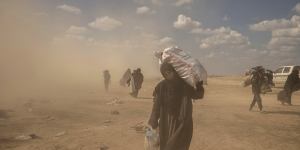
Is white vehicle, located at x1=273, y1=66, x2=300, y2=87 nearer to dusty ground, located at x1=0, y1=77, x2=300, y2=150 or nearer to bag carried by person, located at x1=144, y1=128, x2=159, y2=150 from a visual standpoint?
dusty ground, located at x1=0, y1=77, x2=300, y2=150

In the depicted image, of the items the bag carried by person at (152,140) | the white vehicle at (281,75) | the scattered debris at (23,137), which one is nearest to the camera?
the bag carried by person at (152,140)

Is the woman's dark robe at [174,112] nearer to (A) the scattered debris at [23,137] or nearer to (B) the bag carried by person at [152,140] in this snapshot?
(B) the bag carried by person at [152,140]

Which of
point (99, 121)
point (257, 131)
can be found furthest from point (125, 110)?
point (257, 131)

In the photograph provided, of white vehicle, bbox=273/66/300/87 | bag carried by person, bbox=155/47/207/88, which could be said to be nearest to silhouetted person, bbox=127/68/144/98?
white vehicle, bbox=273/66/300/87

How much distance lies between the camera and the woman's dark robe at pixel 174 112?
18.7ft

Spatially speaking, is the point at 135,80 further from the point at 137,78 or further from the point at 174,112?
the point at 174,112

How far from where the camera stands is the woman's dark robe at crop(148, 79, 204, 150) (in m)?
5.70

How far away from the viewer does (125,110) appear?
1800 cm

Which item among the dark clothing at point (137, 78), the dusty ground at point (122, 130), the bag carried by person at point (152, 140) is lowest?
the dusty ground at point (122, 130)

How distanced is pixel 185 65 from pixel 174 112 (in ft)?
2.31

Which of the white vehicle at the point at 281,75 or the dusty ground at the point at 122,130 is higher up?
the white vehicle at the point at 281,75

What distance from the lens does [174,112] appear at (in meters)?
5.78

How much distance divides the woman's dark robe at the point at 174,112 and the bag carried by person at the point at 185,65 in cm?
13

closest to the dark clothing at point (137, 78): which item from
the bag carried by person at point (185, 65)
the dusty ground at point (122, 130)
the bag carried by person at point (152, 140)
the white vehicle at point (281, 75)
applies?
the dusty ground at point (122, 130)
